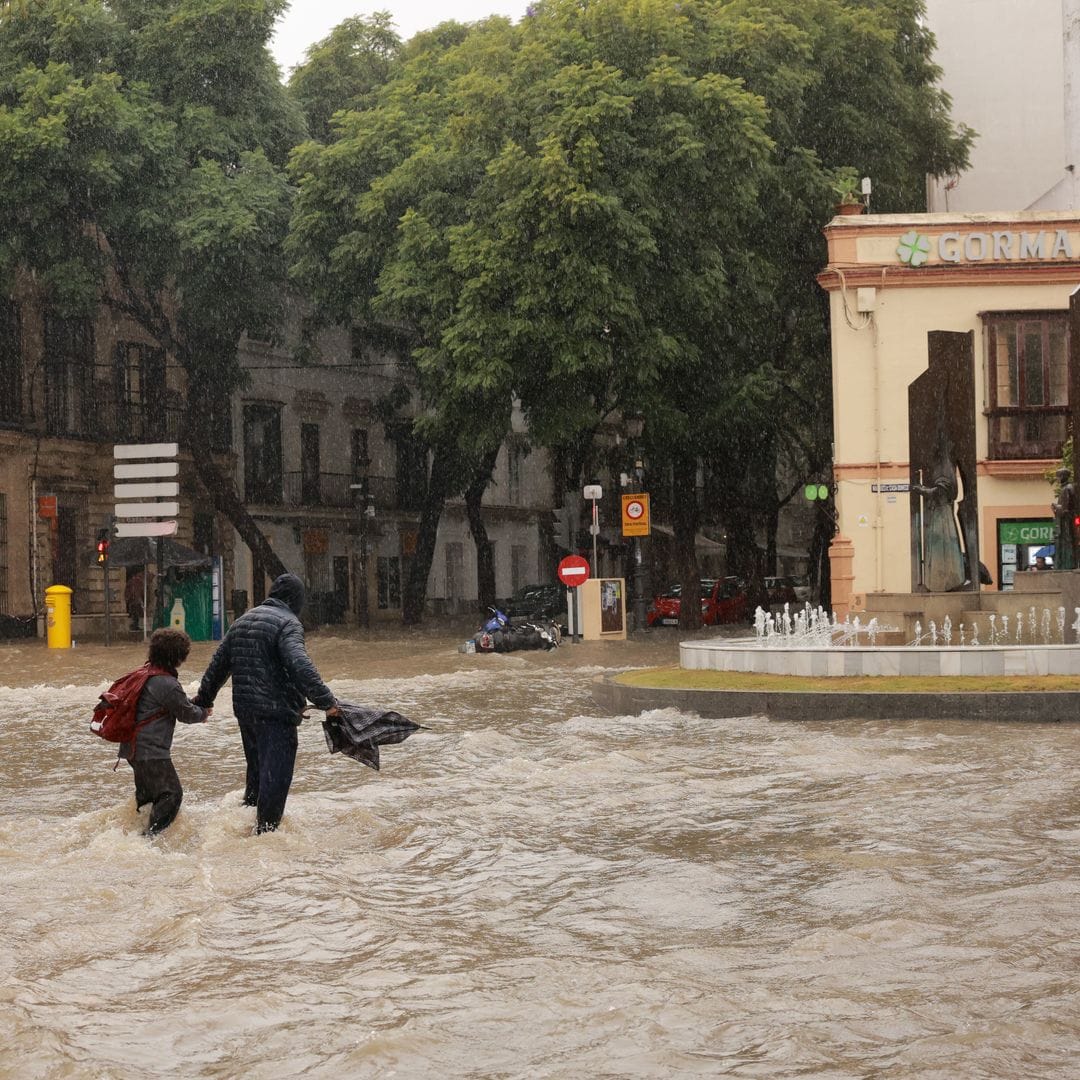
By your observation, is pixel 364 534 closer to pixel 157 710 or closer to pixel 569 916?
pixel 157 710

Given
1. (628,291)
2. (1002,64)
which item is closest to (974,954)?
(628,291)

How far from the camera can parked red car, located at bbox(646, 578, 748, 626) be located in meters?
45.3

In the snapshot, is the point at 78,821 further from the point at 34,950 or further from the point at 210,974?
the point at 210,974

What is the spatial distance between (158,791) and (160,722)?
0.41 metres

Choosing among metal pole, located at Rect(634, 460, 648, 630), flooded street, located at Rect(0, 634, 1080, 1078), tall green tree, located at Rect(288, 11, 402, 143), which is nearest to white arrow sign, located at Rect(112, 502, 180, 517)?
metal pole, located at Rect(634, 460, 648, 630)

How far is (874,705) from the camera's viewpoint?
1612 cm

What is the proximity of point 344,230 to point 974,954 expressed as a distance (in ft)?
105

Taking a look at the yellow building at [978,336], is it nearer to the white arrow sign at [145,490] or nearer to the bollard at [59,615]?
the white arrow sign at [145,490]

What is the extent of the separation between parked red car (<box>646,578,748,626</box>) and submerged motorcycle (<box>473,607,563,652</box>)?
12659 millimetres

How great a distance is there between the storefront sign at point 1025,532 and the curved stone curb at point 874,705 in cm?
1884

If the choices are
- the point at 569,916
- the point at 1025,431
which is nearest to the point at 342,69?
the point at 1025,431

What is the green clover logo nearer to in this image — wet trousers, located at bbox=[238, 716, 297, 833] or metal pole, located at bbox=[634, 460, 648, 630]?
metal pole, located at bbox=[634, 460, 648, 630]

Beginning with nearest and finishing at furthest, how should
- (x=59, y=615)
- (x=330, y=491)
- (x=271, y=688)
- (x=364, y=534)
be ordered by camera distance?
(x=271, y=688), (x=59, y=615), (x=364, y=534), (x=330, y=491)

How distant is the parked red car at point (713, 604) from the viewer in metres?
45.3
